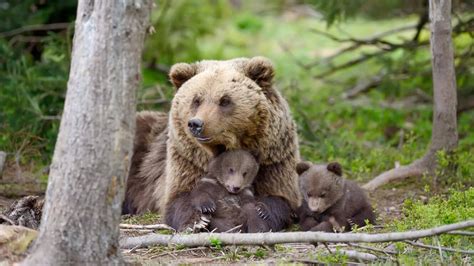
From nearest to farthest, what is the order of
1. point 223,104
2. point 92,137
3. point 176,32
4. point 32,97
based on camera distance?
point 92,137 → point 223,104 → point 32,97 → point 176,32

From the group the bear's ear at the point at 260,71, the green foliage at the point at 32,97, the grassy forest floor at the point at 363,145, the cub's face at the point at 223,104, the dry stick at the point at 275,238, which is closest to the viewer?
the dry stick at the point at 275,238

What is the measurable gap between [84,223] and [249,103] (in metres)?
2.58

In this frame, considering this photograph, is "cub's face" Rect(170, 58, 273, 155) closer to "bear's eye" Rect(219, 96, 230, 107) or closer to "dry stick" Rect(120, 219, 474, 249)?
"bear's eye" Rect(219, 96, 230, 107)

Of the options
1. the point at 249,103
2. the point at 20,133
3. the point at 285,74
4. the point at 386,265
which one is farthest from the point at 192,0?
the point at 386,265

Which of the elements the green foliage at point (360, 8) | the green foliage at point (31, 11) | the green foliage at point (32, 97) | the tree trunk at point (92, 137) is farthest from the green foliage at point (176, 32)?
the tree trunk at point (92, 137)

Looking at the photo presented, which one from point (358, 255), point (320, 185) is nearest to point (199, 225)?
point (320, 185)

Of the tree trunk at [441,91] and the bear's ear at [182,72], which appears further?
the tree trunk at [441,91]

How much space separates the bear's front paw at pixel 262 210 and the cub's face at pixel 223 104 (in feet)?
1.81

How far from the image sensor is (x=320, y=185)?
24.3 ft

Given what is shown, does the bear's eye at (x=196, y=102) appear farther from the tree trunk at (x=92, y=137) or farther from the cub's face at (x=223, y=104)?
the tree trunk at (x=92, y=137)

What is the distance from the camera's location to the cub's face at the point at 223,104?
295 inches

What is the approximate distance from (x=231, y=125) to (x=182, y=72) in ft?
2.74

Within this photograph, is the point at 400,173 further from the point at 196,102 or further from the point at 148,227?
the point at 148,227

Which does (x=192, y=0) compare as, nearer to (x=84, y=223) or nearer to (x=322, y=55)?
(x=322, y=55)
